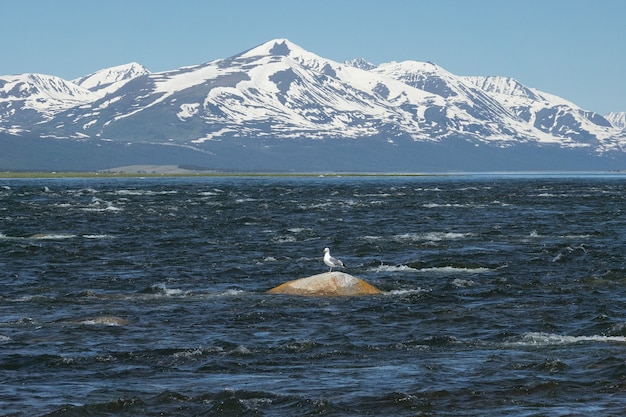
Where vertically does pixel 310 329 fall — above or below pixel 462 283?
below

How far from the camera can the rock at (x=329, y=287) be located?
36688 millimetres

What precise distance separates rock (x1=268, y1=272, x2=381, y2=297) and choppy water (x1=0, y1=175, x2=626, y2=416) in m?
0.93

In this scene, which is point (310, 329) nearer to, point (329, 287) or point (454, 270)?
point (329, 287)

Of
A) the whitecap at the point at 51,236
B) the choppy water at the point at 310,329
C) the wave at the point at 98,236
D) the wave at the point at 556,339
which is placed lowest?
the whitecap at the point at 51,236

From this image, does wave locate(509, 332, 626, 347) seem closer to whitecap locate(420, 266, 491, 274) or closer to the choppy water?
the choppy water

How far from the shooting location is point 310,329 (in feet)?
97.5

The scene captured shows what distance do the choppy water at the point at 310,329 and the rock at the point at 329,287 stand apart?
928 mm

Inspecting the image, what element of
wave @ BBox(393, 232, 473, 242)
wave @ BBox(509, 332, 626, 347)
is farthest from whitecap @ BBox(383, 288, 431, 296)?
wave @ BBox(393, 232, 473, 242)

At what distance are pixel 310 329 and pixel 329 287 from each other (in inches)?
279

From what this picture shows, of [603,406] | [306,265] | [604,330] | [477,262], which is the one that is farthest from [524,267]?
[603,406]

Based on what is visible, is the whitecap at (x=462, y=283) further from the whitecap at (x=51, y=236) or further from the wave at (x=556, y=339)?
the whitecap at (x=51, y=236)

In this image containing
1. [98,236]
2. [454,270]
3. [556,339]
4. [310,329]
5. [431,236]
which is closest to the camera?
[556,339]

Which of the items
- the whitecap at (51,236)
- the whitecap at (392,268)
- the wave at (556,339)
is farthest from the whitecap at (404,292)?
the whitecap at (51,236)

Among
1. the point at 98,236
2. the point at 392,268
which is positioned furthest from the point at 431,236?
the point at 98,236
